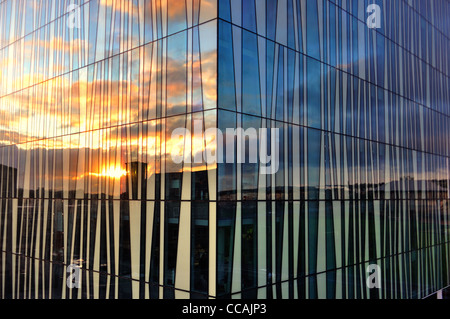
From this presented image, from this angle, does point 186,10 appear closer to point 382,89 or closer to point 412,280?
point 382,89

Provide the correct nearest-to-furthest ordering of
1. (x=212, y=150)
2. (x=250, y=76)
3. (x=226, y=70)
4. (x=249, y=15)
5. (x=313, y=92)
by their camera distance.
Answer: (x=212, y=150), (x=226, y=70), (x=250, y=76), (x=249, y=15), (x=313, y=92)

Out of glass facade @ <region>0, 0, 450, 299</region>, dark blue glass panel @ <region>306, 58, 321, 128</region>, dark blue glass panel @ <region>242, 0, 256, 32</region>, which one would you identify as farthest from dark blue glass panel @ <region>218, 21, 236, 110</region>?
dark blue glass panel @ <region>306, 58, 321, 128</region>

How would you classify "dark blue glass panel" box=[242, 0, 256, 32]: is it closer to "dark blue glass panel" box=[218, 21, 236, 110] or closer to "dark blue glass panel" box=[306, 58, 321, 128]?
"dark blue glass panel" box=[218, 21, 236, 110]

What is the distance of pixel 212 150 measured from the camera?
1620 cm

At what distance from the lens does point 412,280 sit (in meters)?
28.4

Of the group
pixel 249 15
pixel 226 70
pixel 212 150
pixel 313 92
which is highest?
pixel 249 15

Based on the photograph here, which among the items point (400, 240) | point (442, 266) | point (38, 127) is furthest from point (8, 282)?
point (442, 266)

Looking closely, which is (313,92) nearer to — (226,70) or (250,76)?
(250,76)

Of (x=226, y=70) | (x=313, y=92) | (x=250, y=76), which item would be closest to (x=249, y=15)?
(x=250, y=76)

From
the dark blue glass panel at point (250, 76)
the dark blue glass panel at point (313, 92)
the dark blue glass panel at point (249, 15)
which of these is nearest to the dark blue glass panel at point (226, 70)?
the dark blue glass panel at point (250, 76)

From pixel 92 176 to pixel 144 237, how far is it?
524 centimetres

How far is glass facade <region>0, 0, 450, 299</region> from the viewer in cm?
1669

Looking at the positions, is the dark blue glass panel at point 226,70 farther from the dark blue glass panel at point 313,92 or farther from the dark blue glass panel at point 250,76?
the dark blue glass panel at point 313,92

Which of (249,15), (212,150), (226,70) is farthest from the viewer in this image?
(249,15)
